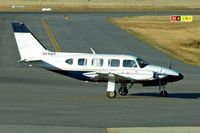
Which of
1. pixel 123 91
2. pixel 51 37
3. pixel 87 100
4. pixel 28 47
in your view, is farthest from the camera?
pixel 51 37

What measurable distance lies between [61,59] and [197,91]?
351 inches

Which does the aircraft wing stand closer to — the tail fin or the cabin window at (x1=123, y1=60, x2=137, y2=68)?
the cabin window at (x1=123, y1=60, x2=137, y2=68)

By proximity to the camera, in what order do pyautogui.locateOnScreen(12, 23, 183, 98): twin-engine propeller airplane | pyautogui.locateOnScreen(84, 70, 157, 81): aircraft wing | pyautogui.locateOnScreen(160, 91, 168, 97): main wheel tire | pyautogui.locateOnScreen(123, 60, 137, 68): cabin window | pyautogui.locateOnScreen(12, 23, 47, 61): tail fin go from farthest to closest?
pyautogui.locateOnScreen(160, 91, 168, 97): main wheel tire → pyautogui.locateOnScreen(12, 23, 47, 61): tail fin → pyautogui.locateOnScreen(123, 60, 137, 68): cabin window → pyautogui.locateOnScreen(12, 23, 183, 98): twin-engine propeller airplane → pyautogui.locateOnScreen(84, 70, 157, 81): aircraft wing

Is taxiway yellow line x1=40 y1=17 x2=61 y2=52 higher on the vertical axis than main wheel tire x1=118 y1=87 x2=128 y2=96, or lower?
higher

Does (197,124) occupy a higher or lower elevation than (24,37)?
lower

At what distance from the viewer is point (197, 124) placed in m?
24.7

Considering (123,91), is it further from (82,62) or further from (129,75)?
(82,62)

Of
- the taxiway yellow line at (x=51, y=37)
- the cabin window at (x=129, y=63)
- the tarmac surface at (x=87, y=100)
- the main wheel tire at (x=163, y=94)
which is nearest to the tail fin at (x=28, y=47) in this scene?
the tarmac surface at (x=87, y=100)

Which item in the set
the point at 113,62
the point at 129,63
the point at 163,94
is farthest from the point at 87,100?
the point at 163,94

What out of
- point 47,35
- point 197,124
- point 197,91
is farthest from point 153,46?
point 197,124

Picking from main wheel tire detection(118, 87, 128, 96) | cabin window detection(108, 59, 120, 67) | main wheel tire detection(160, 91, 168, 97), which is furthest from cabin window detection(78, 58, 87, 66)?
main wheel tire detection(160, 91, 168, 97)

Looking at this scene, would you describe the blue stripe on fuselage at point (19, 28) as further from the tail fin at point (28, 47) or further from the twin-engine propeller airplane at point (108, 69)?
the twin-engine propeller airplane at point (108, 69)

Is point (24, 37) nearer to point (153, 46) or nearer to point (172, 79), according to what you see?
point (172, 79)

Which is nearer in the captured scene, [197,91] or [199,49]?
[197,91]
